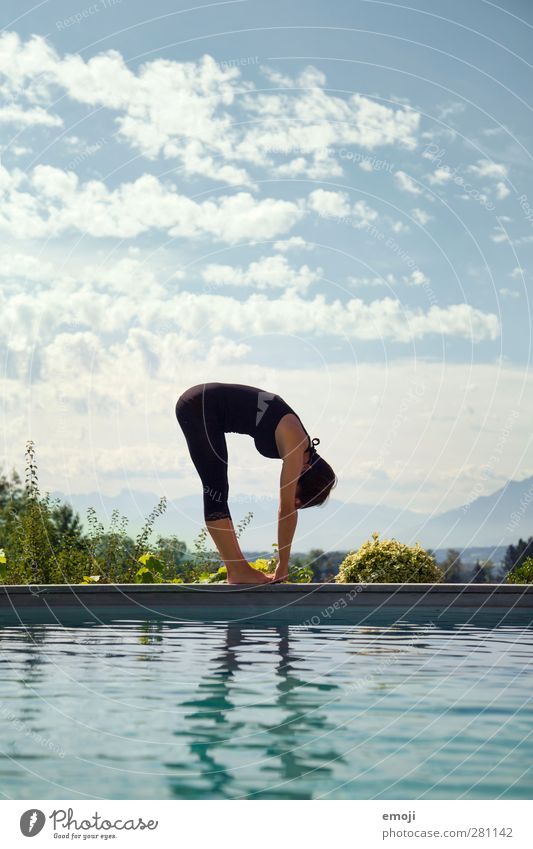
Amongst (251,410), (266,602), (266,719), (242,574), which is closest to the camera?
(266,719)

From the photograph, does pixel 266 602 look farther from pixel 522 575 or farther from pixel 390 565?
pixel 522 575

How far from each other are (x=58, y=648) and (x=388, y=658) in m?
2.87

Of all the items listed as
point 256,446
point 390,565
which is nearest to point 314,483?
point 256,446

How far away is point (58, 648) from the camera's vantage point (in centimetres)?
760

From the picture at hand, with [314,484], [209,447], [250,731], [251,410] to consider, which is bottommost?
[250,731]

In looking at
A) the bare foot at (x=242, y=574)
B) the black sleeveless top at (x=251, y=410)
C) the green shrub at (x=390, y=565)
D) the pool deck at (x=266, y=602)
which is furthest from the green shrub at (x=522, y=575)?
the black sleeveless top at (x=251, y=410)

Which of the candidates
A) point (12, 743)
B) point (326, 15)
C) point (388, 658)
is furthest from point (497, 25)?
→ point (12, 743)

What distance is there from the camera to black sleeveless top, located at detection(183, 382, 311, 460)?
32.7 ft

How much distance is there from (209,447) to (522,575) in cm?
538

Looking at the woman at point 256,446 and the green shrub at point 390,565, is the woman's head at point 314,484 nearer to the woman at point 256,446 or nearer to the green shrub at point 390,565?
the woman at point 256,446

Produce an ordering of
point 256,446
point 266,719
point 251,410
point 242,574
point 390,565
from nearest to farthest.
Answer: point 266,719 < point 251,410 < point 256,446 < point 242,574 < point 390,565

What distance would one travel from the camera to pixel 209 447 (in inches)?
396

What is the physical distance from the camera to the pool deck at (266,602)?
10289mm
